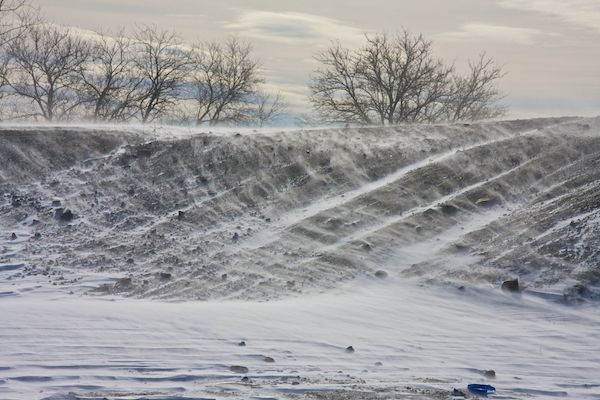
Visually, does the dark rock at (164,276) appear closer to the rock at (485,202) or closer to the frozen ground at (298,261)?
the frozen ground at (298,261)

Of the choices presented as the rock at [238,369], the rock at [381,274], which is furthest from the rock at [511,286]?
the rock at [238,369]

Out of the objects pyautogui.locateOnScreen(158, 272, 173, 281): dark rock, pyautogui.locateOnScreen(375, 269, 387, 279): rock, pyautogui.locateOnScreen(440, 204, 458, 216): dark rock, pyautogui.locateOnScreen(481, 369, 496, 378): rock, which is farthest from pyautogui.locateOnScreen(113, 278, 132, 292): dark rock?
pyautogui.locateOnScreen(440, 204, 458, 216): dark rock

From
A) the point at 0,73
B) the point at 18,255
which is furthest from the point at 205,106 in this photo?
the point at 18,255

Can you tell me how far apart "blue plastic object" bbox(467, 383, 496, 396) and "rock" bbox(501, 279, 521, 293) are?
3784 millimetres

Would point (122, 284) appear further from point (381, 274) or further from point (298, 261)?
point (381, 274)

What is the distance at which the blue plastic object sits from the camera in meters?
7.48

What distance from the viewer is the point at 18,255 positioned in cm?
1087

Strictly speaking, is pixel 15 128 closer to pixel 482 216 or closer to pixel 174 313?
pixel 174 313

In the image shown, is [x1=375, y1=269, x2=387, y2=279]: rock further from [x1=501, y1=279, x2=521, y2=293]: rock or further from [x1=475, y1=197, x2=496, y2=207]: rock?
[x1=475, y1=197, x2=496, y2=207]: rock

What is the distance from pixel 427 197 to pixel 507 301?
12.1ft

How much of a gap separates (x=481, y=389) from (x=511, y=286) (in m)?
3.98

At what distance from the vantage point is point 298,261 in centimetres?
1167

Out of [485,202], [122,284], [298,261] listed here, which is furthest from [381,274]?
[122,284]

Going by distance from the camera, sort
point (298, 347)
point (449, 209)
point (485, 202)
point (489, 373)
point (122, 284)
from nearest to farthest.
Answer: point (489, 373) < point (298, 347) < point (122, 284) < point (449, 209) < point (485, 202)
